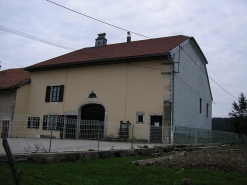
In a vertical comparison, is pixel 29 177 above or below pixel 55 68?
below

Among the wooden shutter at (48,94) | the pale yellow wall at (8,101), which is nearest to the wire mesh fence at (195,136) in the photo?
the wooden shutter at (48,94)

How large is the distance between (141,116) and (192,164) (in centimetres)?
994

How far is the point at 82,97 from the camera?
1905 centimetres

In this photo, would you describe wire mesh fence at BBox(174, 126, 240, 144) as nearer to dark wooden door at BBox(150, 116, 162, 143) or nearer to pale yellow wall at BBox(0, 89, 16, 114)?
dark wooden door at BBox(150, 116, 162, 143)

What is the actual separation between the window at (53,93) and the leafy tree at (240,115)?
85.5ft

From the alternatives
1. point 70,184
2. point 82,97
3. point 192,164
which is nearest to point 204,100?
point 82,97

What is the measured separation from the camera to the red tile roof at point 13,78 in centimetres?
2019

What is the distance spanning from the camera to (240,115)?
37.2 metres

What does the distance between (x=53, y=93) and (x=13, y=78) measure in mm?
4467

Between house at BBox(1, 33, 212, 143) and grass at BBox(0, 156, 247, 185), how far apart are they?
6.90m

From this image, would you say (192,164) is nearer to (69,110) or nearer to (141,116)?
(141,116)

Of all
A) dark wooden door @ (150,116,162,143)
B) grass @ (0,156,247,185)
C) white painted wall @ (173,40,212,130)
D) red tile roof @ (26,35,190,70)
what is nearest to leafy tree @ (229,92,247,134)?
white painted wall @ (173,40,212,130)

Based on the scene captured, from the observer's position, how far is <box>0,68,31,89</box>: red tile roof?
795 inches

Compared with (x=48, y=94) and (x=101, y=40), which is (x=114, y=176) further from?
(x=101, y=40)
